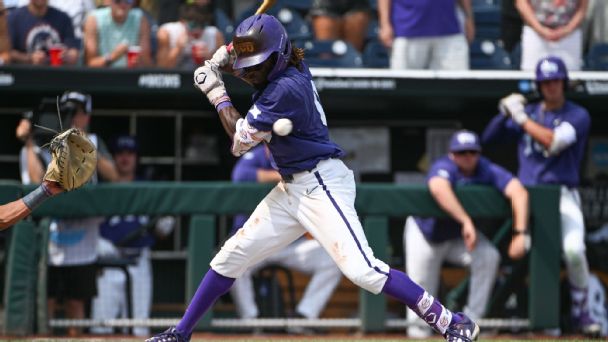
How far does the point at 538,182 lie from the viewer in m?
7.70

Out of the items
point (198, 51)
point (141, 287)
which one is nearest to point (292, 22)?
point (198, 51)

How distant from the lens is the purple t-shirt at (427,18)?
831cm

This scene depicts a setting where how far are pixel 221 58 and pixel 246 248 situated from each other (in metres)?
0.89

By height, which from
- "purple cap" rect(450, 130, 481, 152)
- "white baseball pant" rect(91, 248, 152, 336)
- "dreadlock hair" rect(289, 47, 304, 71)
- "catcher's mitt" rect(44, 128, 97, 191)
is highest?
"dreadlock hair" rect(289, 47, 304, 71)

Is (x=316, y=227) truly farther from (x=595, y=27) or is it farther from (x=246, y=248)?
(x=595, y=27)

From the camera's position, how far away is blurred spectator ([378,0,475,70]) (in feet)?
27.3

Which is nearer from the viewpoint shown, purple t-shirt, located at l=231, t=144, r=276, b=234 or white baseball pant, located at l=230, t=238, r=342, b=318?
white baseball pant, located at l=230, t=238, r=342, b=318

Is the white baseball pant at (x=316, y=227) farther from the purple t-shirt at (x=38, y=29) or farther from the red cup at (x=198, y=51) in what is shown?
the purple t-shirt at (x=38, y=29)

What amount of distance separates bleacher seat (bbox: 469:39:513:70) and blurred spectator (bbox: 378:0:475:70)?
32cm

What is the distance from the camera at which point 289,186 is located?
17.5ft

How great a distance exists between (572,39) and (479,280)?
7.62 ft

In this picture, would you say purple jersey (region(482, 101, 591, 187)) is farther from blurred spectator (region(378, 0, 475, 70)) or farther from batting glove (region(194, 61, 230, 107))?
batting glove (region(194, 61, 230, 107))

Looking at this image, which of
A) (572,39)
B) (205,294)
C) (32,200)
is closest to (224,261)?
(205,294)

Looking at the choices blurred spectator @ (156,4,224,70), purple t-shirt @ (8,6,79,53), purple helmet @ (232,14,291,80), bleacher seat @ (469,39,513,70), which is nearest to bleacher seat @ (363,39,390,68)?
bleacher seat @ (469,39,513,70)
